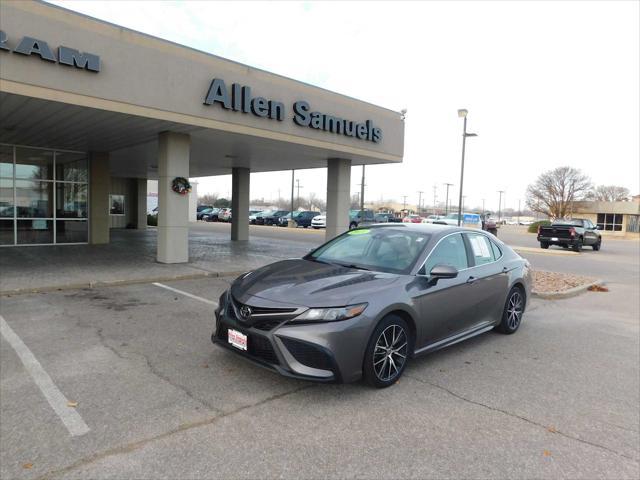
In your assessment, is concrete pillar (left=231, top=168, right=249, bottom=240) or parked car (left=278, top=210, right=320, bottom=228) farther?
parked car (left=278, top=210, right=320, bottom=228)

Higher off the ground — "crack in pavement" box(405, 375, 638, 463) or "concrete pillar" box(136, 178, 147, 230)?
"concrete pillar" box(136, 178, 147, 230)

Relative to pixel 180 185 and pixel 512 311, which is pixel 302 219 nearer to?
pixel 180 185

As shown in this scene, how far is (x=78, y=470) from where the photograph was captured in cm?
271

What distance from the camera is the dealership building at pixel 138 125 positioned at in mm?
8266

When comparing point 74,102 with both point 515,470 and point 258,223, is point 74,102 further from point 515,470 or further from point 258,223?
point 258,223

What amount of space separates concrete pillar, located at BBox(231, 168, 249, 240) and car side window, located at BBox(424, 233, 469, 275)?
49.7 feet

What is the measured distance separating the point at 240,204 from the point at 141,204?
9924 millimetres

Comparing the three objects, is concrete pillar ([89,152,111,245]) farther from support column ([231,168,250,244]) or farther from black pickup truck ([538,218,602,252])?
black pickup truck ([538,218,602,252])

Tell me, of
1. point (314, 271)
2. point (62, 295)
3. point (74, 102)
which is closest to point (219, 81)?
point (74, 102)

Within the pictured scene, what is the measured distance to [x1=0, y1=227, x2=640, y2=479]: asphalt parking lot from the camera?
287 centimetres

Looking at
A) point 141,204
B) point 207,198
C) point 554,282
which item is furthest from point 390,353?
point 207,198

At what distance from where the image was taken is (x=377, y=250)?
5.10 meters

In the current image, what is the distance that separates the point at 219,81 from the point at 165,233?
4.02m

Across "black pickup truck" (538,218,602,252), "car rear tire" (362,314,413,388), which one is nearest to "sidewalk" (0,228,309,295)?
"car rear tire" (362,314,413,388)
